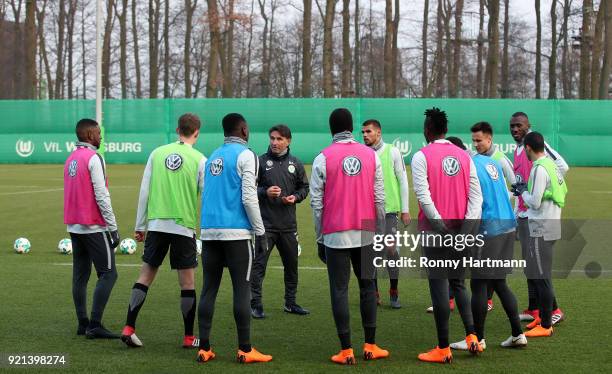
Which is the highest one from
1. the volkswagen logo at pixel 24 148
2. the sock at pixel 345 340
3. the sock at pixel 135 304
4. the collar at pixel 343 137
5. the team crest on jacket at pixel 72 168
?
the collar at pixel 343 137

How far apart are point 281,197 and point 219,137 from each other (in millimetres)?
24186

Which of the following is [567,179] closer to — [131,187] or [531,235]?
[131,187]

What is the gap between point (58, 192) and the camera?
22.6 metres

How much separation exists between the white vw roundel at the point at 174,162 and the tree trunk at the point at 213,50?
36217 millimetres

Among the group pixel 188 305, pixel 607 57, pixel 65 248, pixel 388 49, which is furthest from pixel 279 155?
pixel 388 49

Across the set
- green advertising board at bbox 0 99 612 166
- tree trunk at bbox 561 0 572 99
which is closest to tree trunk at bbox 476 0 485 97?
tree trunk at bbox 561 0 572 99

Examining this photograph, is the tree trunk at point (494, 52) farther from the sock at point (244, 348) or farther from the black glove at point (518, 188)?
the sock at point (244, 348)

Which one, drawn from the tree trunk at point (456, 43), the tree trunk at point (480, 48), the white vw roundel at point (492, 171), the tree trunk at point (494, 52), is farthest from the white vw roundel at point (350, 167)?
the tree trunk at point (480, 48)

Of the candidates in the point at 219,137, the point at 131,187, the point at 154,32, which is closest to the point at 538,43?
the point at 154,32

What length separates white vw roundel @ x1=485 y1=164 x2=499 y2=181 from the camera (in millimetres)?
7059

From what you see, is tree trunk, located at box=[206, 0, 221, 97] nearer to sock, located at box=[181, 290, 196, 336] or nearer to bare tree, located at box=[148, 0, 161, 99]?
bare tree, located at box=[148, 0, 161, 99]

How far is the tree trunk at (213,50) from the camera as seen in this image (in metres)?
43.4

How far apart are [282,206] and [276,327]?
1.32m

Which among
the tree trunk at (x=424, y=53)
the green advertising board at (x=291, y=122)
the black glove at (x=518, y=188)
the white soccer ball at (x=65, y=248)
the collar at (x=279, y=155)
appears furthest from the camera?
the tree trunk at (x=424, y=53)
